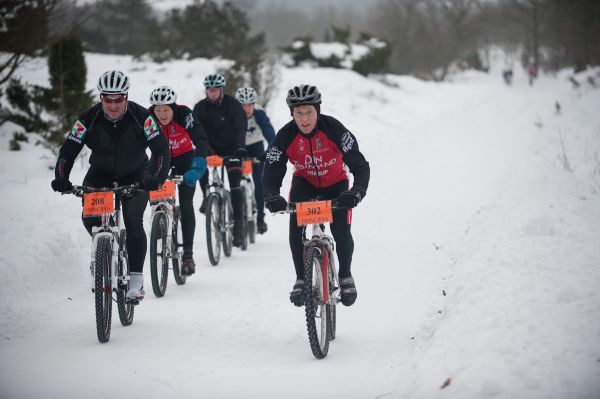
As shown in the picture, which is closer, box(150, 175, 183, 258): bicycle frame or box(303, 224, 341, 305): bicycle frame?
box(303, 224, 341, 305): bicycle frame

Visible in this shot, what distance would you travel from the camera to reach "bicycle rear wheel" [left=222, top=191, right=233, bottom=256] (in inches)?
348

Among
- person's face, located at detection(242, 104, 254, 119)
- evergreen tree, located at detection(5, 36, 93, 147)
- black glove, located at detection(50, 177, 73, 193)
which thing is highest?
evergreen tree, located at detection(5, 36, 93, 147)

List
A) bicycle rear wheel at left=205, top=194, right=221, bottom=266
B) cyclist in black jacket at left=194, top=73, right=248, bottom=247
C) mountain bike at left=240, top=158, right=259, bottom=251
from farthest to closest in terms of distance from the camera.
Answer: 1. mountain bike at left=240, top=158, right=259, bottom=251
2. cyclist in black jacket at left=194, top=73, right=248, bottom=247
3. bicycle rear wheel at left=205, top=194, right=221, bottom=266

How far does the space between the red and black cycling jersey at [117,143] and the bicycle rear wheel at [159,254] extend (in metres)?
1.08

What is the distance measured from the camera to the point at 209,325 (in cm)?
598

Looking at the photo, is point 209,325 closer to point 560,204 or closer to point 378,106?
point 560,204

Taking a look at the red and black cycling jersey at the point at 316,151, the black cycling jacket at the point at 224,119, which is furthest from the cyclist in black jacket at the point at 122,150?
the black cycling jacket at the point at 224,119

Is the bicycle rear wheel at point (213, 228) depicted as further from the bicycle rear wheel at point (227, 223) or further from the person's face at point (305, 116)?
the person's face at point (305, 116)

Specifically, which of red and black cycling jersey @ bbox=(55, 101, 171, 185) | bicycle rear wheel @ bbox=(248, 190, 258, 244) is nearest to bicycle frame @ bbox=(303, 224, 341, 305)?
red and black cycling jersey @ bbox=(55, 101, 171, 185)

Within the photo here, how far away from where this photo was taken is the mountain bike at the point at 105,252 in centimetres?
520

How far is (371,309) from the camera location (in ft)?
21.1

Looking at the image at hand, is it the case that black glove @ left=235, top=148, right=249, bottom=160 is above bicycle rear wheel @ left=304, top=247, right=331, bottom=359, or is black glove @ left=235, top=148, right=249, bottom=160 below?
above

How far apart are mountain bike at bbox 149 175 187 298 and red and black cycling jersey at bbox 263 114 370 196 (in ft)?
5.98

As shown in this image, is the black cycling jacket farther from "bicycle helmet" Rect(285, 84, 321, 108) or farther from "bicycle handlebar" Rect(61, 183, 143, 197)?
"bicycle helmet" Rect(285, 84, 321, 108)
